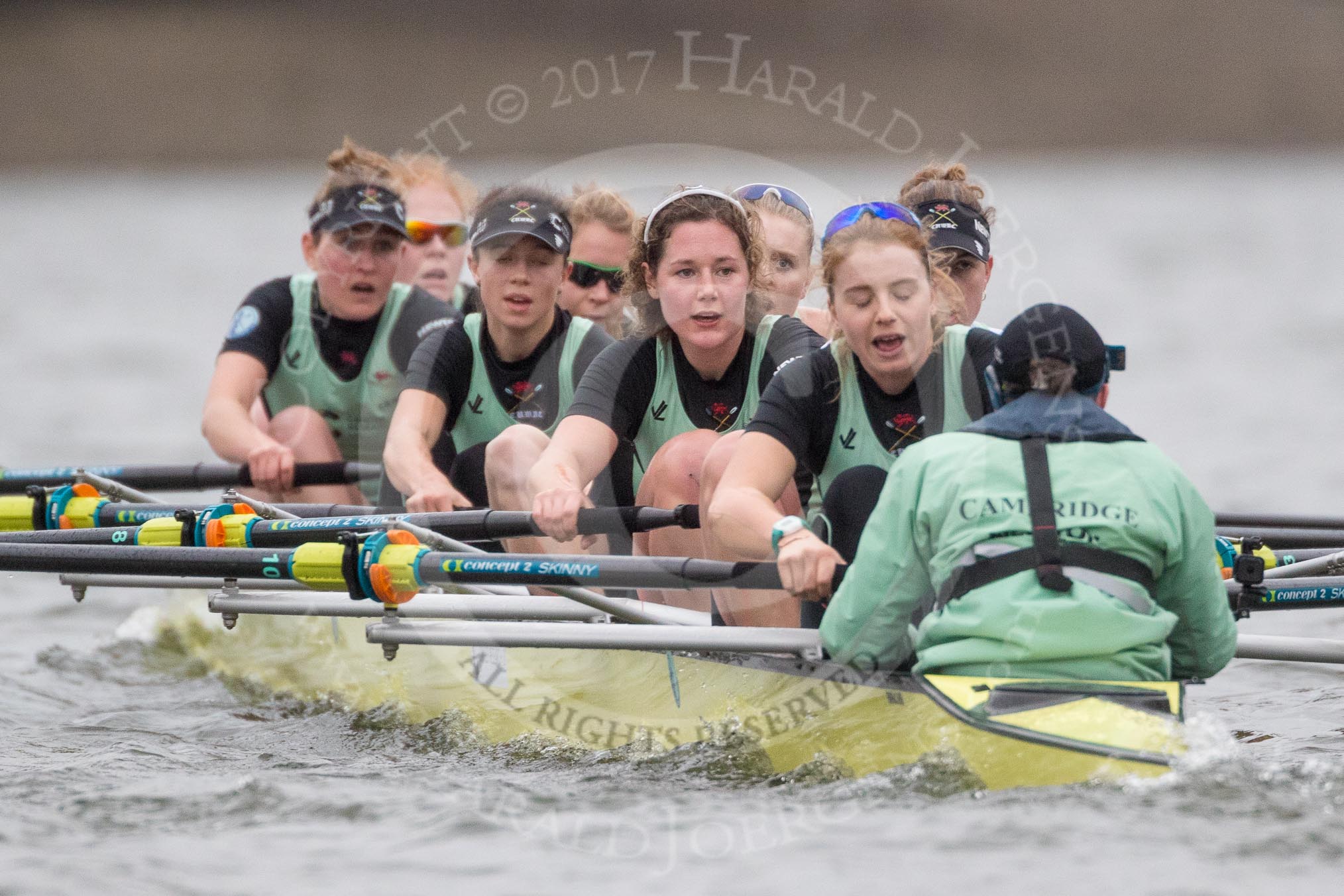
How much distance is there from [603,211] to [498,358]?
3.19ft

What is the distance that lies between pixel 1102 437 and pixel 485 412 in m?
2.75

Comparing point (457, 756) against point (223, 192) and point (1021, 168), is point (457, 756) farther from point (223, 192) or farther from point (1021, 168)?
point (1021, 168)

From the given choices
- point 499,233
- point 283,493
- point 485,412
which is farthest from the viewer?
point 283,493

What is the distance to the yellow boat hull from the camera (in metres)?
3.19

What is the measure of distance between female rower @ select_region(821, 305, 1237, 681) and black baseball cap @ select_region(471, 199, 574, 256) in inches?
83.8

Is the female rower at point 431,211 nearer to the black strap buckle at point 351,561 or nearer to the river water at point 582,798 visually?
the river water at point 582,798

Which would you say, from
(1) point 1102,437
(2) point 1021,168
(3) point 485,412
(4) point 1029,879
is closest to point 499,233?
(3) point 485,412

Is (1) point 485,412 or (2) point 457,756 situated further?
(1) point 485,412

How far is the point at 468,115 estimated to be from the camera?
4772 cm

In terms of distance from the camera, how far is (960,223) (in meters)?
5.05

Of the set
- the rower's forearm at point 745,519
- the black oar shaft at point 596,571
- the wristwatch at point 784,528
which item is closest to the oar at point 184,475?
the black oar shaft at point 596,571

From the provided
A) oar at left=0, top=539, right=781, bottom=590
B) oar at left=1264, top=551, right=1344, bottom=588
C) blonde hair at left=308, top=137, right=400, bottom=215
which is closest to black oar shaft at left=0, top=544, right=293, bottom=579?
oar at left=0, top=539, right=781, bottom=590

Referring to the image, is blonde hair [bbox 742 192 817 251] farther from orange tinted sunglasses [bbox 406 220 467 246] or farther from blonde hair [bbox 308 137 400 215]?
orange tinted sunglasses [bbox 406 220 467 246]

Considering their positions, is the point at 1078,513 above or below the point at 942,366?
below
